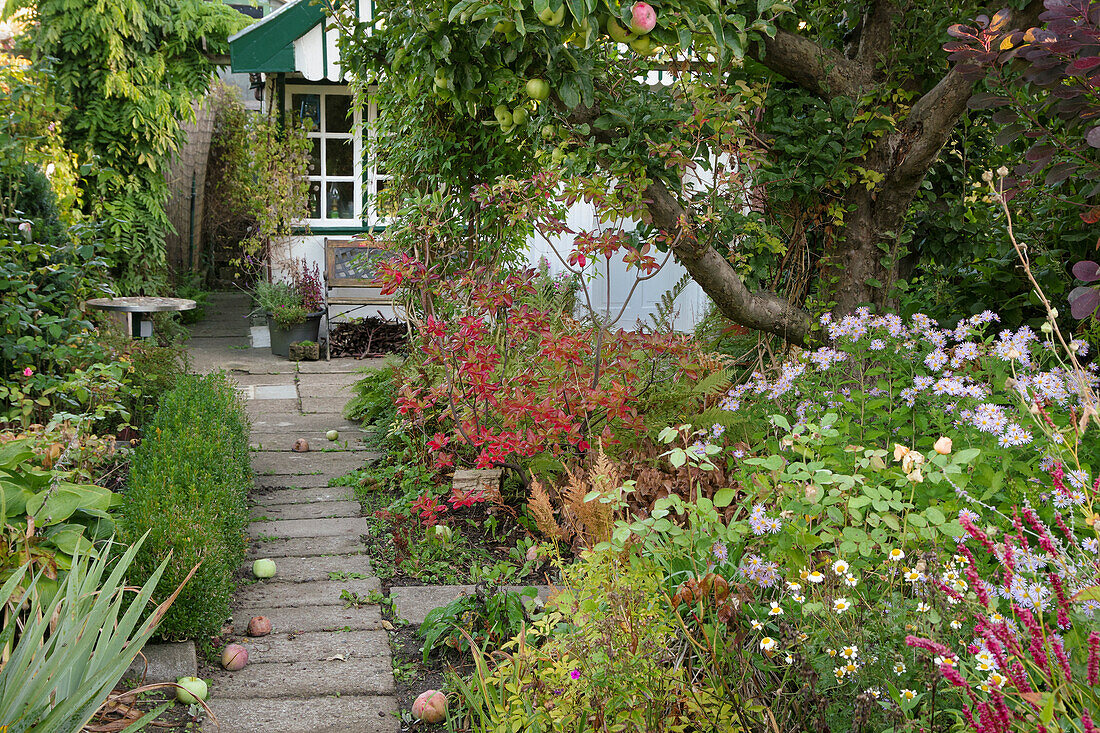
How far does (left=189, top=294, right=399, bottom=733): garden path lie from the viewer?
2.20 metres

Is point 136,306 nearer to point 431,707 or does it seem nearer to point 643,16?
point 431,707

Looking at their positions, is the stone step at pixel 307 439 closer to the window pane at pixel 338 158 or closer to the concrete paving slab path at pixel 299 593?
the concrete paving slab path at pixel 299 593

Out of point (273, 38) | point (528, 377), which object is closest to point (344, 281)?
point (273, 38)

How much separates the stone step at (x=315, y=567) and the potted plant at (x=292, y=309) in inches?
180

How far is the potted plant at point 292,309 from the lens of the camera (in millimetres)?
7379

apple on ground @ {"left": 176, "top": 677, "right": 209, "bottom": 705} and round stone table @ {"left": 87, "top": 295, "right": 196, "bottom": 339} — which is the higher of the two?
round stone table @ {"left": 87, "top": 295, "right": 196, "bottom": 339}

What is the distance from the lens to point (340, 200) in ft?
28.0

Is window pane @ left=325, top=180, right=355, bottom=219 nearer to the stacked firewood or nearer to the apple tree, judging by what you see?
the stacked firewood

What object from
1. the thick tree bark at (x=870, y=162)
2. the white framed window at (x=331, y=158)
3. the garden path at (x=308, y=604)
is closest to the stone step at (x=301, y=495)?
the garden path at (x=308, y=604)

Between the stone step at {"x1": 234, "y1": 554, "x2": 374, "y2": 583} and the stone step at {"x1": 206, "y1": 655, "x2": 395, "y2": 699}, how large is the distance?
587mm

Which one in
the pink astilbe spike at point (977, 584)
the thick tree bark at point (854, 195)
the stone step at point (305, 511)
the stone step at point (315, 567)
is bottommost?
the stone step at point (315, 567)

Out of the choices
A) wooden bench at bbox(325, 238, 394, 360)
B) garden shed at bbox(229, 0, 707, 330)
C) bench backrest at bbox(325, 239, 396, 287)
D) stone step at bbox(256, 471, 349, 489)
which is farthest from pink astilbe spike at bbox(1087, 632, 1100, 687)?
bench backrest at bbox(325, 239, 396, 287)

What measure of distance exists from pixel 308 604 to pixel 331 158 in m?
6.60

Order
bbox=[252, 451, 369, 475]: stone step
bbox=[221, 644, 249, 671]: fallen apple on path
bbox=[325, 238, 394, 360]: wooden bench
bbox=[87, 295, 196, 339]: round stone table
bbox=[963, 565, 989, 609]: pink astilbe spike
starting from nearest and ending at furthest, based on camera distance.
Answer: bbox=[963, 565, 989, 609]: pink astilbe spike
bbox=[221, 644, 249, 671]: fallen apple on path
bbox=[252, 451, 369, 475]: stone step
bbox=[87, 295, 196, 339]: round stone table
bbox=[325, 238, 394, 360]: wooden bench
